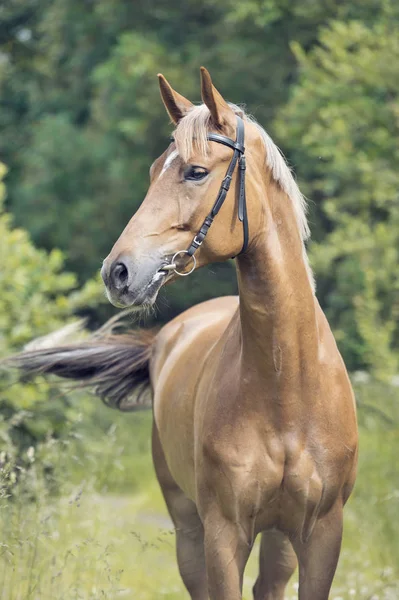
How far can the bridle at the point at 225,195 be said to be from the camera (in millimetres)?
Result: 3312

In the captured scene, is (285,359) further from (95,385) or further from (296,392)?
(95,385)

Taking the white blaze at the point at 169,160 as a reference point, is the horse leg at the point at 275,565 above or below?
below

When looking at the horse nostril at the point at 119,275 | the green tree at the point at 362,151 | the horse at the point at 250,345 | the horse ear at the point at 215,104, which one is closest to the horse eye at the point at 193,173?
the horse at the point at 250,345

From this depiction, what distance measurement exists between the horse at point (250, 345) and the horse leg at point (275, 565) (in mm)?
738

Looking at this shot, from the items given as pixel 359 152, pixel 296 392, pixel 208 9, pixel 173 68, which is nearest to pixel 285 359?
pixel 296 392

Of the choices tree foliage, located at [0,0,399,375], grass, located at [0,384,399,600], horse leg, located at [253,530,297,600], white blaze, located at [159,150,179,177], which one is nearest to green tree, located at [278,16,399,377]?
tree foliage, located at [0,0,399,375]

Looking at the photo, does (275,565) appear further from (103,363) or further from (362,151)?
(362,151)

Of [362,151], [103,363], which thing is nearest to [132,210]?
[362,151]

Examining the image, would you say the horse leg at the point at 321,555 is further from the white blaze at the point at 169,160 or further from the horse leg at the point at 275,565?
the white blaze at the point at 169,160

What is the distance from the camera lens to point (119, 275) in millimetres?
3162

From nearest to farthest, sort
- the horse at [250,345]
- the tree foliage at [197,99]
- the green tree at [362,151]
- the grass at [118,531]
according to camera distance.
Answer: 1. the horse at [250,345]
2. the grass at [118,531]
3. the green tree at [362,151]
4. the tree foliage at [197,99]

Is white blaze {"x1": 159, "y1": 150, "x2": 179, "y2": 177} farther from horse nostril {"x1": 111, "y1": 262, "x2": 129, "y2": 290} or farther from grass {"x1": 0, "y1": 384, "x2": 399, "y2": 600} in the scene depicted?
grass {"x1": 0, "y1": 384, "x2": 399, "y2": 600}

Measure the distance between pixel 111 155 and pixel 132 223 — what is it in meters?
16.1

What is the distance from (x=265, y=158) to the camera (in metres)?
3.58
